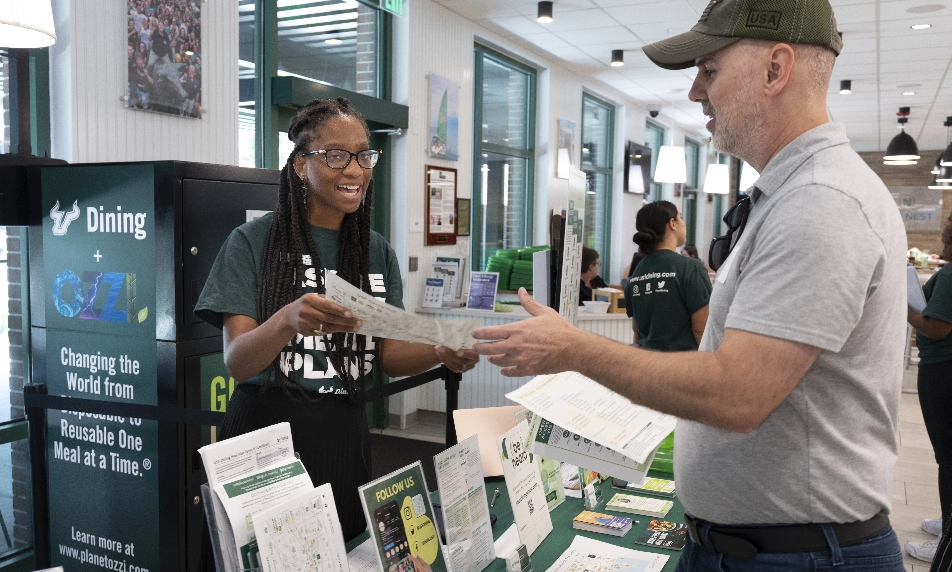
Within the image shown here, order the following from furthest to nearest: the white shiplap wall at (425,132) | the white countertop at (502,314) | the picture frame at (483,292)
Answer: the picture frame at (483,292) < the white shiplap wall at (425,132) < the white countertop at (502,314)

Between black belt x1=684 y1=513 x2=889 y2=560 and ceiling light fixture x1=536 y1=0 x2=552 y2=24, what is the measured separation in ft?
17.6

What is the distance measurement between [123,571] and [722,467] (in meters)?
2.37

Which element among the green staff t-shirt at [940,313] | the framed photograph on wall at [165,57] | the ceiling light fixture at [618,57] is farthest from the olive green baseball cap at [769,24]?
the ceiling light fixture at [618,57]

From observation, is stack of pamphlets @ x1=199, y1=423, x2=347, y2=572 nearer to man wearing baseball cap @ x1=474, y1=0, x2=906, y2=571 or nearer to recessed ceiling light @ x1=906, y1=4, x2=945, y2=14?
man wearing baseball cap @ x1=474, y1=0, x2=906, y2=571

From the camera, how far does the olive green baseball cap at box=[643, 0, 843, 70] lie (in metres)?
1.13

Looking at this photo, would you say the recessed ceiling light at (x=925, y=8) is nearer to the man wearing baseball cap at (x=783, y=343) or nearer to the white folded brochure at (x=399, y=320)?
the man wearing baseball cap at (x=783, y=343)

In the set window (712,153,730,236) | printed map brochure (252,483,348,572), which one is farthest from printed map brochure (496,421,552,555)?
window (712,153,730,236)

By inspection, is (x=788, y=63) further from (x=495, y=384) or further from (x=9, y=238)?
(x=495, y=384)

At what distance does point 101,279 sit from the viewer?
270cm

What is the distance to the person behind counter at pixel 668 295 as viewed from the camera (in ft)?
12.1

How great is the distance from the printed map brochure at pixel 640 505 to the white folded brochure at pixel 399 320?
1.04m

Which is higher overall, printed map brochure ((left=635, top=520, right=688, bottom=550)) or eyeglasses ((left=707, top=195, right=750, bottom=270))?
eyeglasses ((left=707, top=195, right=750, bottom=270))

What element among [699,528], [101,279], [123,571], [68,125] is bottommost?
[123,571]

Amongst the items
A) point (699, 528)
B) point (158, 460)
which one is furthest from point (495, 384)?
point (699, 528)
